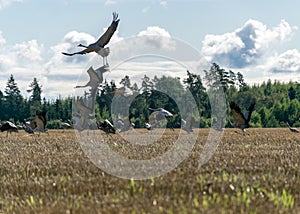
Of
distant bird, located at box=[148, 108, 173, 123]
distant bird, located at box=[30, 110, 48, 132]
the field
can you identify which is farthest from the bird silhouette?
the field

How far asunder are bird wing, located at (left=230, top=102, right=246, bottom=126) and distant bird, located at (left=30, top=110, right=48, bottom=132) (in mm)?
7842

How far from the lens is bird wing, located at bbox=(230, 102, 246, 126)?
16156 millimetres

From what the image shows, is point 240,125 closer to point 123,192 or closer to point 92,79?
point 92,79

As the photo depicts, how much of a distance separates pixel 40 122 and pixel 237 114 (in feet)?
31.3

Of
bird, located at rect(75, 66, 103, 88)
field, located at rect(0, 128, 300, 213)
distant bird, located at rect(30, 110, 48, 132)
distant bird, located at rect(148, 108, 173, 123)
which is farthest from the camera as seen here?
distant bird, located at rect(30, 110, 48, 132)

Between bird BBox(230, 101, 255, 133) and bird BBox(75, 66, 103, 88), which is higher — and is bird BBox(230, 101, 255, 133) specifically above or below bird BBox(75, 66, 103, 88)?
below

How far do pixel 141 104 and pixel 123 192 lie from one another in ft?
88.0

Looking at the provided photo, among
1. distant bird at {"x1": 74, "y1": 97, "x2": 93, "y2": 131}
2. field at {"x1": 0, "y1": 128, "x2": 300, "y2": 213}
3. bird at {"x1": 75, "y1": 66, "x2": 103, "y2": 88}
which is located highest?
bird at {"x1": 75, "y1": 66, "x2": 103, "y2": 88}

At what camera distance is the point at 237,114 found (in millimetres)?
16656

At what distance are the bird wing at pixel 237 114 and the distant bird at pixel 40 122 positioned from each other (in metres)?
7.84

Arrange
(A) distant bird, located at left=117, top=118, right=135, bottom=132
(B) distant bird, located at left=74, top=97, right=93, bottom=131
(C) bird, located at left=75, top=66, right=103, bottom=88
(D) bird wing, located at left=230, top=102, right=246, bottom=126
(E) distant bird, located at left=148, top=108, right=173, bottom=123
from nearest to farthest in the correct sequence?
(C) bird, located at left=75, top=66, right=103, bottom=88 → (D) bird wing, located at left=230, top=102, right=246, bottom=126 → (B) distant bird, located at left=74, top=97, right=93, bottom=131 → (E) distant bird, located at left=148, top=108, right=173, bottom=123 → (A) distant bird, located at left=117, top=118, right=135, bottom=132

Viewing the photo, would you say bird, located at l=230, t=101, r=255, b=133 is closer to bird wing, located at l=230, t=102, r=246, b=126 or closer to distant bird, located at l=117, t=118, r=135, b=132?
bird wing, located at l=230, t=102, r=246, b=126

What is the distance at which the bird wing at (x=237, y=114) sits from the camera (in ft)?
53.0

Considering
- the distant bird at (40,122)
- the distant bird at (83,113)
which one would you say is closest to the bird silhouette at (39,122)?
the distant bird at (40,122)
